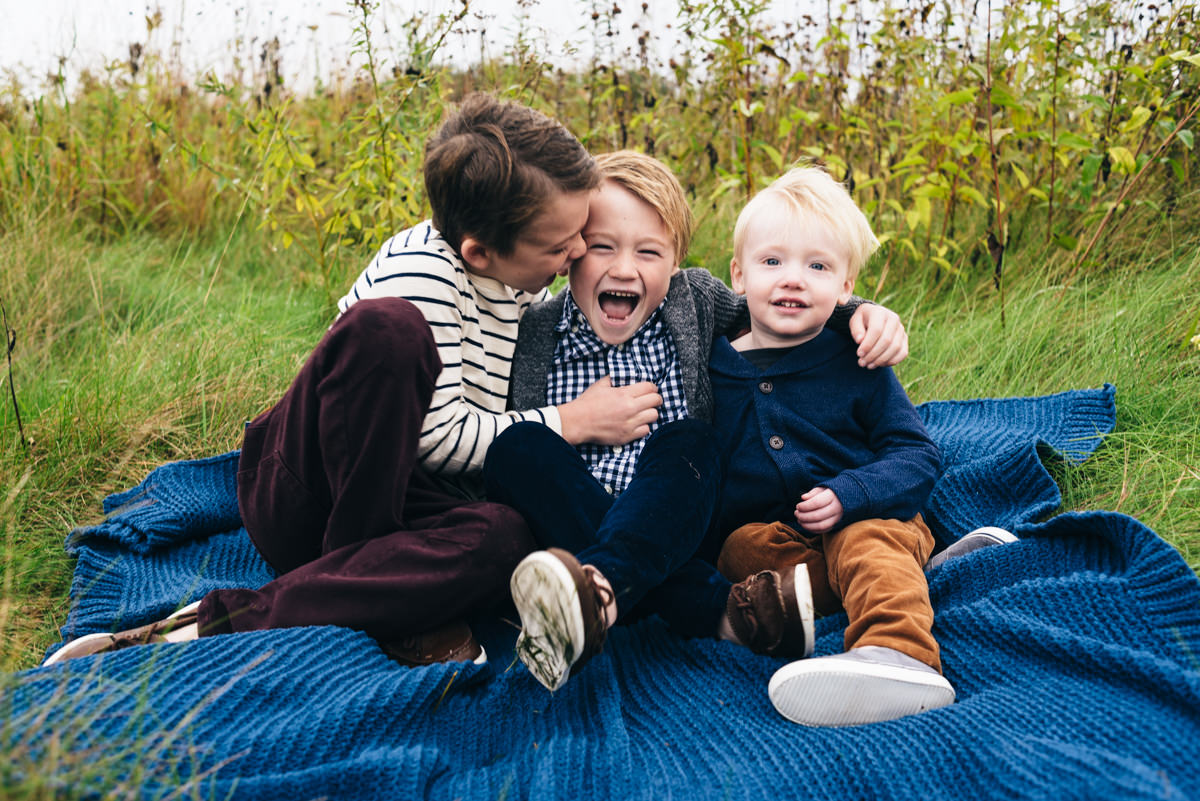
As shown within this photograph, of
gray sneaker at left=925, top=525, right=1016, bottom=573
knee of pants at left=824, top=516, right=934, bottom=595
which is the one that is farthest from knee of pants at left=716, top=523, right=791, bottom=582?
gray sneaker at left=925, top=525, right=1016, bottom=573

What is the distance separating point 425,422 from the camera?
6.44ft

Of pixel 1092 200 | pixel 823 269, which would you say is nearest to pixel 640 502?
pixel 823 269

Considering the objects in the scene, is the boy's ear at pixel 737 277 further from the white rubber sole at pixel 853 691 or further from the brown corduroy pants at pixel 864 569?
the white rubber sole at pixel 853 691

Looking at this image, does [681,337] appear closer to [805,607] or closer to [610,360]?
[610,360]

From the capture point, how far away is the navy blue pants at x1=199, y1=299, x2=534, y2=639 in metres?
1.77

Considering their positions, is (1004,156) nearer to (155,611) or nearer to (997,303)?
(997,303)

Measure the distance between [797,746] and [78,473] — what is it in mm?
2099

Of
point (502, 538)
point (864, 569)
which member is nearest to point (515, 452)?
point (502, 538)

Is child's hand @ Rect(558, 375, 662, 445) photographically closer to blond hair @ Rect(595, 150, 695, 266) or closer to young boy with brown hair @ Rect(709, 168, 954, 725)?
young boy with brown hair @ Rect(709, 168, 954, 725)

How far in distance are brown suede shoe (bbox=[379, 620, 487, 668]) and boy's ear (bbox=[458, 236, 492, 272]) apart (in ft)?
2.60

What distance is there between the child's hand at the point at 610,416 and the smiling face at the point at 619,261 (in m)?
0.16

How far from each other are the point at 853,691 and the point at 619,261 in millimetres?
1084

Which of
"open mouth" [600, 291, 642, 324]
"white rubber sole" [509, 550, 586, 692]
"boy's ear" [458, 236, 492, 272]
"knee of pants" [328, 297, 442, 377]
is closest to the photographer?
"white rubber sole" [509, 550, 586, 692]

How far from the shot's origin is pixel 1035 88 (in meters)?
3.39
